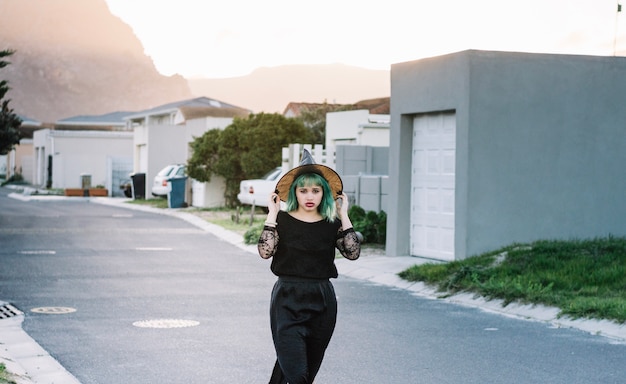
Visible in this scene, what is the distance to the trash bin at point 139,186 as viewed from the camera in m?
49.5

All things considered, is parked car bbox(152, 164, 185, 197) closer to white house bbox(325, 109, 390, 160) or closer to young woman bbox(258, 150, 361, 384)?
white house bbox(325, 109, 390, 160)

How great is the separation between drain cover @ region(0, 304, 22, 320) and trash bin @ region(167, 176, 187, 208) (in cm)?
2797

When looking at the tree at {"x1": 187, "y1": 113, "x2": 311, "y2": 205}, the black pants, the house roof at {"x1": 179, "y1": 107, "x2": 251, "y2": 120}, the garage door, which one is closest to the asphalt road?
the black pants

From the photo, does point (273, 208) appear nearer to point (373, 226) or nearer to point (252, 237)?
point (373, 226)

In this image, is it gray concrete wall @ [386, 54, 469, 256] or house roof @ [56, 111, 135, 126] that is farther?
house roof @ [56, 111, 135, 126]

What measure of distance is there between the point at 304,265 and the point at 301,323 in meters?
Answer: 0.37

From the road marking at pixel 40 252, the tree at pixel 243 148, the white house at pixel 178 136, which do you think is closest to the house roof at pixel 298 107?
the white house at pixel 178 136

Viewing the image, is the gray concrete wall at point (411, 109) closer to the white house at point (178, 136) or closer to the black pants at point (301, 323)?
the black pants at point (301, 323)

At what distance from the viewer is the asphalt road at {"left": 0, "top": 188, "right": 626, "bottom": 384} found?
912cm

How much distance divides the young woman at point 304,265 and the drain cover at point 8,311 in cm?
639

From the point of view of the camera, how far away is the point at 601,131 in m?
18.4

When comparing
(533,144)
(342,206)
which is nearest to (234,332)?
(342,206)

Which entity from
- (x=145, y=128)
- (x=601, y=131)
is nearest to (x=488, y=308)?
(x=601, y=131)

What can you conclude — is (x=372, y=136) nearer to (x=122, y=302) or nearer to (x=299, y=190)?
(x=122, y=302)
